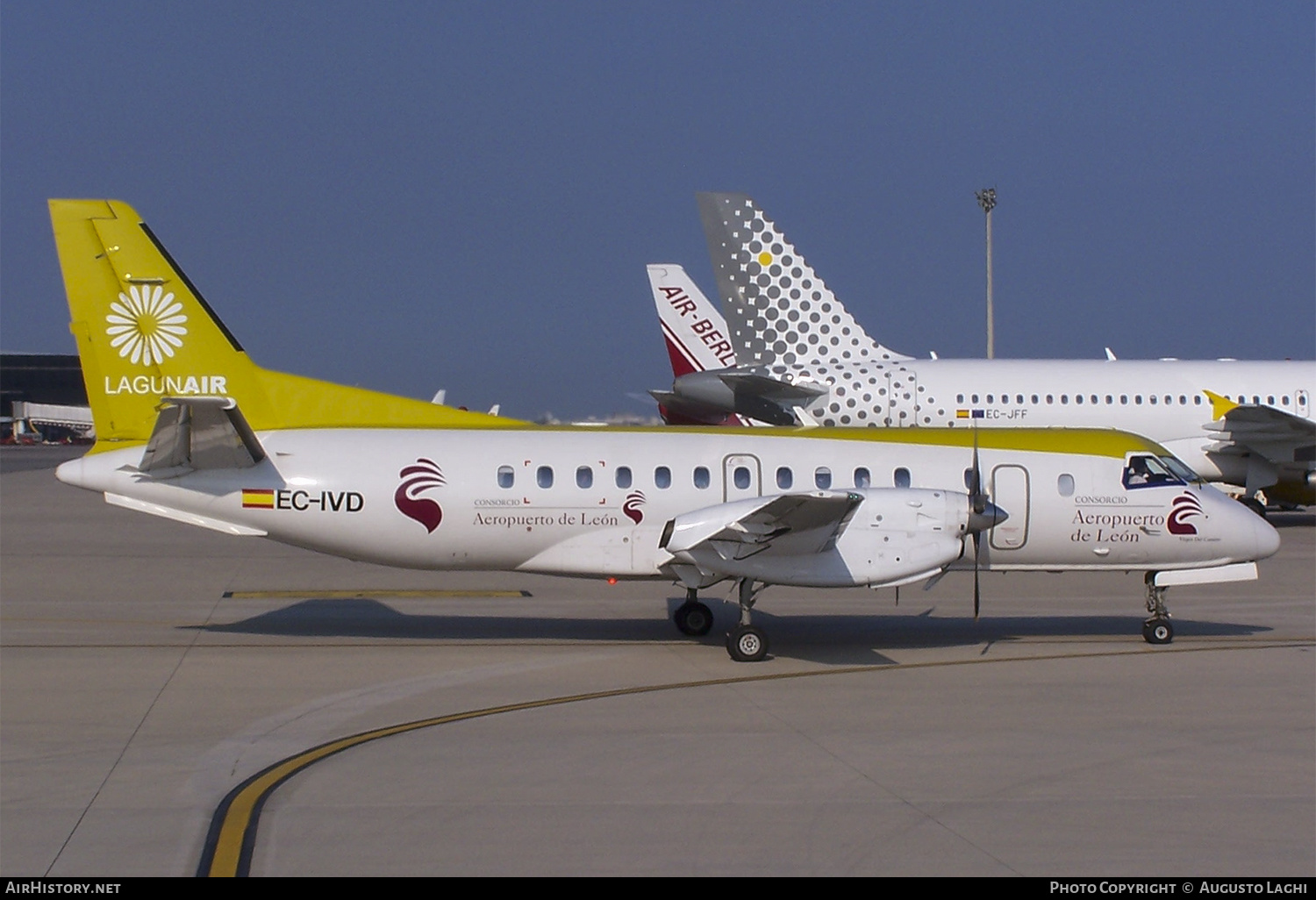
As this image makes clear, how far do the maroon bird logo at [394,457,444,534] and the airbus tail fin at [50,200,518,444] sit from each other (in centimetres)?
157

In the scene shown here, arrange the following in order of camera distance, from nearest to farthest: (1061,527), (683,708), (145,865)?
(145,865)
(683,708)
(1061,527)

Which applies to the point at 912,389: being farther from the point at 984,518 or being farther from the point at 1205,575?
the point at 984,518

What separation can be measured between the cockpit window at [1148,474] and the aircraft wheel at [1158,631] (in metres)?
1.63

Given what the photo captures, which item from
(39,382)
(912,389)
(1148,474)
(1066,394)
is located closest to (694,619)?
(1148,474)

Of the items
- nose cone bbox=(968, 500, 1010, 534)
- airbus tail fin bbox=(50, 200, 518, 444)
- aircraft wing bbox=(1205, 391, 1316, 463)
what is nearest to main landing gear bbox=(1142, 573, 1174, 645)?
nose cone bbox=(968, 500, 1010, 534)

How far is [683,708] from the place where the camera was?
11703mm

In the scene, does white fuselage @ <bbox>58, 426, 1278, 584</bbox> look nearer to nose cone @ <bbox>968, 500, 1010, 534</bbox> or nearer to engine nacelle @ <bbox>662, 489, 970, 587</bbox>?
engine nacelle @ <bbox>662, 489, 970, 587</bbox>

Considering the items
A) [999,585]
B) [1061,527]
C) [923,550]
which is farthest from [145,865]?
[999,585]

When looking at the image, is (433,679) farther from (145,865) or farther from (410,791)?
(145,865)

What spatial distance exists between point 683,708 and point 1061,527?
19.6 ft

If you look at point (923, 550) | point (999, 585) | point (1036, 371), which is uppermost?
point (1036, 371)

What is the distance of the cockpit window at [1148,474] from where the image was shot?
51.1 feet

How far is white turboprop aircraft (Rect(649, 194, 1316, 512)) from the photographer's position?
29.0 metres

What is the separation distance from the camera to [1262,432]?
97.3 ft
